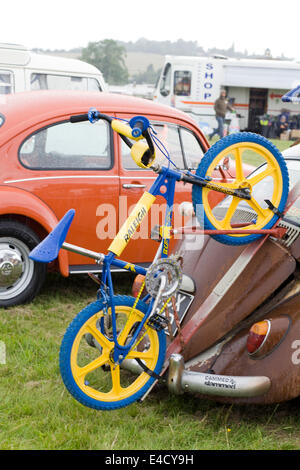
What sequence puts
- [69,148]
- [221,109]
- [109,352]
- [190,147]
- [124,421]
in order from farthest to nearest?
[221,109] < [190,147] < [69,148] < [124,421] < [109,352]

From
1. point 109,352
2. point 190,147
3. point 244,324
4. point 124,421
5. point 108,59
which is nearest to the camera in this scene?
point 109,352

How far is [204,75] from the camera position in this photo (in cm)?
2241

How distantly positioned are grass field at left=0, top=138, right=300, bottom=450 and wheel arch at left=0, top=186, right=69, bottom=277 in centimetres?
107

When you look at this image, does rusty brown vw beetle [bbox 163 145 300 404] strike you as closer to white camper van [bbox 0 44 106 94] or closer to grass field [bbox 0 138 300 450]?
grass field [bbox 0 138 300 450]

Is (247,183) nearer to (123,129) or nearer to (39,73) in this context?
(123,129)

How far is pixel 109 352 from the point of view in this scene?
2.98 metres

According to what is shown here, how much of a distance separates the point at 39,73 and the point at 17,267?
723cm

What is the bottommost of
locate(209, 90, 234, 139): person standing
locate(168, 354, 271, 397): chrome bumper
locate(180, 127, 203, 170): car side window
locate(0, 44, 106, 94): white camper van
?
locate(209, 90, 234, 139): person standing

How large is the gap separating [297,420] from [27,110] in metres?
3.34

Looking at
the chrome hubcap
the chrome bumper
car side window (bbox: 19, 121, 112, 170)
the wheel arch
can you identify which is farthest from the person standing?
the chrome bumper

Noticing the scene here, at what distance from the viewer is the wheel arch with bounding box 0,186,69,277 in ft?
15.0

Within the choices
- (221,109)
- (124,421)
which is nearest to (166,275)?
(124,421)

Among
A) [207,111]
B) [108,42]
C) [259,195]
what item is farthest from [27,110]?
[108,42]

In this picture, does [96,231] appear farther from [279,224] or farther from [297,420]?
[297,420]
